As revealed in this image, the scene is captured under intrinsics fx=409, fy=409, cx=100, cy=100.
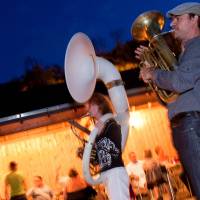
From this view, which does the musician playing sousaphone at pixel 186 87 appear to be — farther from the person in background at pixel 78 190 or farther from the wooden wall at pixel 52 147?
the wooden wall at pixel 52 147

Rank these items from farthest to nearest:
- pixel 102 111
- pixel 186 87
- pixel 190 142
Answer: pixel 102 111, pixel 186 87, pixel 190 142

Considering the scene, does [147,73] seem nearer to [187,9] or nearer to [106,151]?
[187,9]

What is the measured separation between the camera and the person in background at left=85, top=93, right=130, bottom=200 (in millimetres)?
3934

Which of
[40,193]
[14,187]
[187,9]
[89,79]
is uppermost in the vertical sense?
[89,79]

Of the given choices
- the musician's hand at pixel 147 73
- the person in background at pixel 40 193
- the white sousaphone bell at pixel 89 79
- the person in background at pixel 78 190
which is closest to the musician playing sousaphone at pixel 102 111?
the white sousaphone bell at pixel 89 79

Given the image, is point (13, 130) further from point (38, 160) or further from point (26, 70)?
point (26, 70)

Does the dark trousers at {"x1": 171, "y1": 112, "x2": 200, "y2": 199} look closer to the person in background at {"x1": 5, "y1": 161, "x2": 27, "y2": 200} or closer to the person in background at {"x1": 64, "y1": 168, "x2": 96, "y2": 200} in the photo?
the person in background at {"x1": 64, "y1": 168, "x2": 96, "y2": 200}

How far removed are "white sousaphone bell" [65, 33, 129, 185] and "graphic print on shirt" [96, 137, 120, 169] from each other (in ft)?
0.39

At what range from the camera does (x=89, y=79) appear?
15.1 ft

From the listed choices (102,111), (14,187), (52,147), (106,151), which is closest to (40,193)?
(14,187)

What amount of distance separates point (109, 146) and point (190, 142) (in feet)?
5.46

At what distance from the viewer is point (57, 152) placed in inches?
512

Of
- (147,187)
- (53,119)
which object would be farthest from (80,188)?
(53,119)

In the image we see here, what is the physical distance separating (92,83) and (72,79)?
40 cm
